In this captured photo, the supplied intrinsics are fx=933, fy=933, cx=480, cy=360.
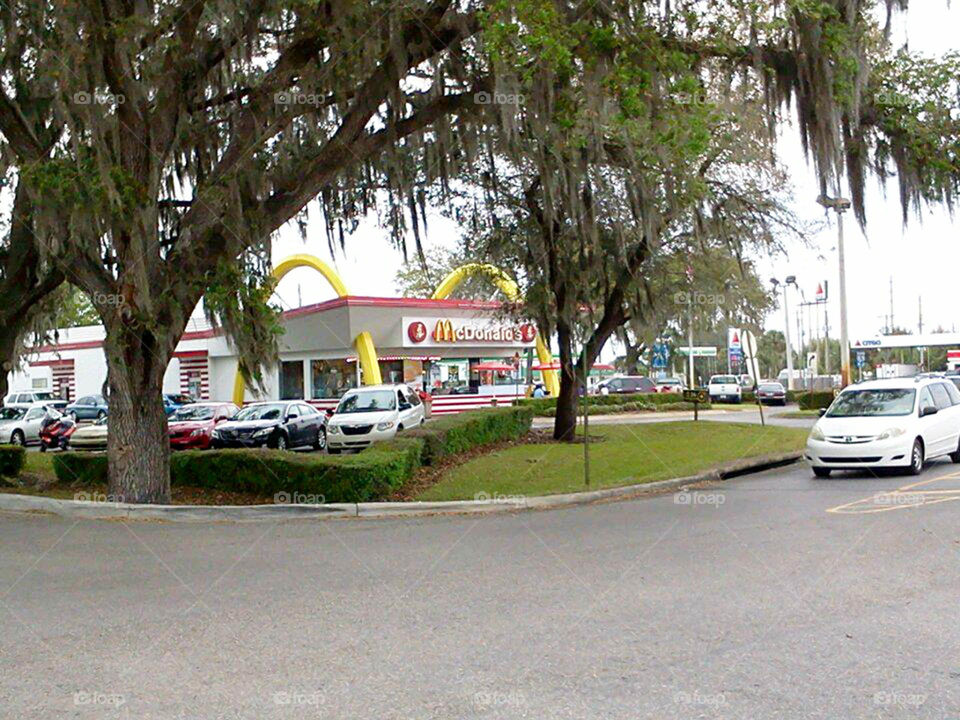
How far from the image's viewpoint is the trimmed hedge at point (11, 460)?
56.7 feet

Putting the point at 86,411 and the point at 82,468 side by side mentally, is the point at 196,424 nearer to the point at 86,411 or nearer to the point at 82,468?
the point at 82,468

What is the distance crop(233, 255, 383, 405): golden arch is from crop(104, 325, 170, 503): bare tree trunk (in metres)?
24.7

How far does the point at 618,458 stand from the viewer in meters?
20.8

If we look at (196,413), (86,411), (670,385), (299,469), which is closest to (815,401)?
(670,385)

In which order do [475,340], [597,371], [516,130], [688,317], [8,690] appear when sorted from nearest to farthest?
[8,690] → [516,130] → [688,317] → [475,340] → [597,371]

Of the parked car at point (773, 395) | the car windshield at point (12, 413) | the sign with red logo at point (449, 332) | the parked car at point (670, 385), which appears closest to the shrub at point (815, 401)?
the sign with red logo at point (449, 332)

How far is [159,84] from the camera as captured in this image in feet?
42.9

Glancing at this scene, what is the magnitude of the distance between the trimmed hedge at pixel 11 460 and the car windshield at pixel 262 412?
29.3ft

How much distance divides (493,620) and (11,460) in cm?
1386

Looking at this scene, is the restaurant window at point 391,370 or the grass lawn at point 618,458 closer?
the grass lawn at point 618,458

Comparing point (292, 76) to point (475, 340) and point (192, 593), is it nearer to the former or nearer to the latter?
point (192, 593)

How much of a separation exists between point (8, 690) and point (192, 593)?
2494mm

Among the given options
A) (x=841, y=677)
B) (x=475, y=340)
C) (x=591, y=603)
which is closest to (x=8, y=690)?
(x=591, y=603)

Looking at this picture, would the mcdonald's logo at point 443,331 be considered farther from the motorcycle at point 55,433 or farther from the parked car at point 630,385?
the motorcycle at point 55,433
